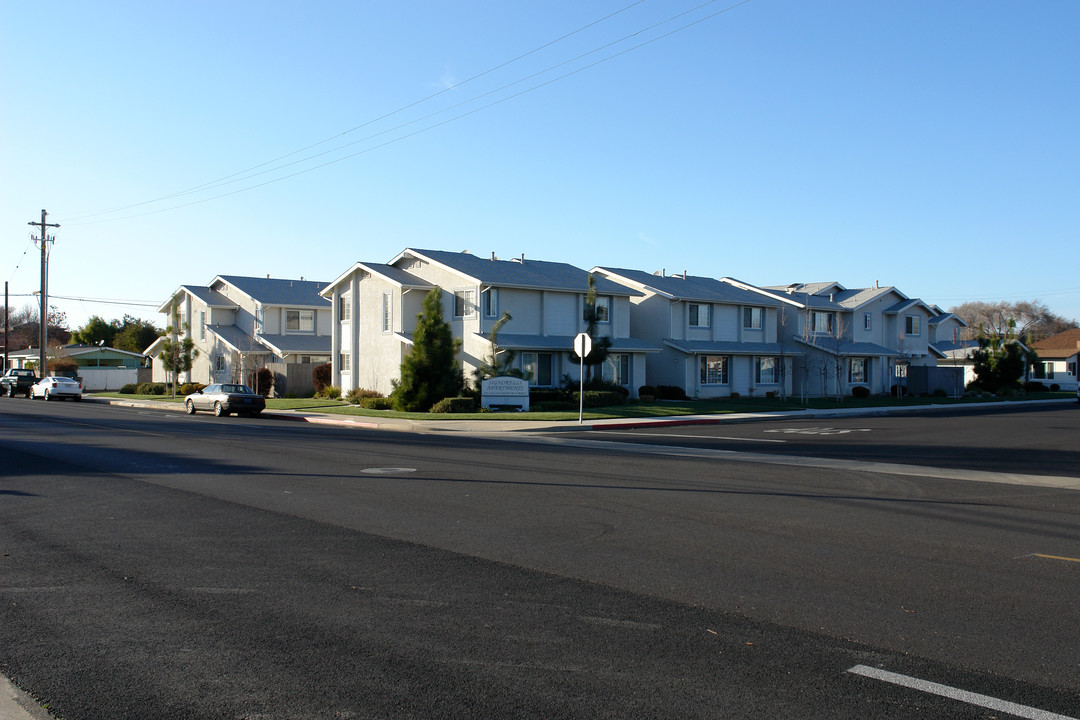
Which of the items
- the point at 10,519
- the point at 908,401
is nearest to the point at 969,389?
the point at 908,401

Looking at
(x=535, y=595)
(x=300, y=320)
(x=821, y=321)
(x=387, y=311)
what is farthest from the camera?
(x=821, y=321)

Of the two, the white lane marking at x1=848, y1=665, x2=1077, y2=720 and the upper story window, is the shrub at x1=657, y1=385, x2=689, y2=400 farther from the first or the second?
the white lane marking at x1=848, y1=665, x2=1077, y2=720

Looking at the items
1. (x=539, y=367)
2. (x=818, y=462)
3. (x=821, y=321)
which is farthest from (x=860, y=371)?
(x=818, y=462)

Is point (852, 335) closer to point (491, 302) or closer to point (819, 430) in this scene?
point (491, 302)

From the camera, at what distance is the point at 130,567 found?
800cm

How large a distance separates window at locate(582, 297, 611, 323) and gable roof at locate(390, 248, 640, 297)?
685 mm

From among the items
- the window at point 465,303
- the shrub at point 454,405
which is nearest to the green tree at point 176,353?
the window at point 465,303

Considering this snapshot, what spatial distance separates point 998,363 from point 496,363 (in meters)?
38.3

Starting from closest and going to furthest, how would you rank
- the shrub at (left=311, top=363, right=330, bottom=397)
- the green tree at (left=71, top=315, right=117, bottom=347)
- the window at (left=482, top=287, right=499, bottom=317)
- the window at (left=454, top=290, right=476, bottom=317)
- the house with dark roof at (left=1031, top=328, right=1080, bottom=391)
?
1. the window at (left=482, top=287, right=499, bottom=317)
2. the window at (left=454, top=290, right=476, bottom=317)
3. the shrub at (left=311, top=363, right=330, bottom=397)
4. the house with dark roof at (left=1031, top=328, right=1080, bottom=391)
5. the green tree at (left=71, top=315, right=117, bottom=347)

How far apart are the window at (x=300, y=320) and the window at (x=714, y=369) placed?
977 inches

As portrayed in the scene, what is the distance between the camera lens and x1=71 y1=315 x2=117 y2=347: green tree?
318 feet

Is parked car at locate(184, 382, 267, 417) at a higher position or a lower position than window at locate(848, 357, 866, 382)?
lower

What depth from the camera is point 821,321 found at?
5534 cm

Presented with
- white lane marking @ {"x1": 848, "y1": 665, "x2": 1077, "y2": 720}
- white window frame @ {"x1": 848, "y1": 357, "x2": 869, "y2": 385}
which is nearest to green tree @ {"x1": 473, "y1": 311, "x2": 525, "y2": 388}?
white window frame @ {"x1": 848, "y1": 357, "x2": 869, "y2": 385}
